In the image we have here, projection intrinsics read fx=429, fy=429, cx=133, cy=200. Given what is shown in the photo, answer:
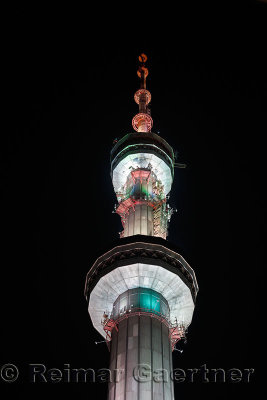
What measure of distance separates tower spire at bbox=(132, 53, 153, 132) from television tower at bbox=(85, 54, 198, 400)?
37.2 feet

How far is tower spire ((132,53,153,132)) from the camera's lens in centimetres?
5098

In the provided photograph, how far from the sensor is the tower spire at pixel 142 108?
167 feet

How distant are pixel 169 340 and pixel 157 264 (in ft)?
17.1

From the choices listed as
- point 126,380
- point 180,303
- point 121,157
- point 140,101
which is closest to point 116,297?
→ point 180,303

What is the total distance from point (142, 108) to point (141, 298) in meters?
29.8

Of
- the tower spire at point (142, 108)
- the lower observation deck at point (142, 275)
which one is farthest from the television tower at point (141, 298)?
the tower spire at point (142, 108)

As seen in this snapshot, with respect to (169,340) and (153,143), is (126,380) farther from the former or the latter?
(153,143)

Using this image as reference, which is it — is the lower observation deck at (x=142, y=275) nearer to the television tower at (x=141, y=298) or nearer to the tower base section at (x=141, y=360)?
→ the television tower at (x=141, y=298)

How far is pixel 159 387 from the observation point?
24.8 meters

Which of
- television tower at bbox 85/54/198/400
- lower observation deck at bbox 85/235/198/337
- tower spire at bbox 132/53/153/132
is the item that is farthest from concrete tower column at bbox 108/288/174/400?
tower spire at bbox 132/53/153/132

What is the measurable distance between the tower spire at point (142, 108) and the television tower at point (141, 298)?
447 inches

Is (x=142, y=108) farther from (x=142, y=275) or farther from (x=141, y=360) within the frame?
(x=141, y=360)

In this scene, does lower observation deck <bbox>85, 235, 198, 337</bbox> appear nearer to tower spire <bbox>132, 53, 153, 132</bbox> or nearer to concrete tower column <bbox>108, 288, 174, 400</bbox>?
concrete tower column <bbox>108, 288, 174, 400</bbox>

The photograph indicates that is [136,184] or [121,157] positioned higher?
[121,157]
